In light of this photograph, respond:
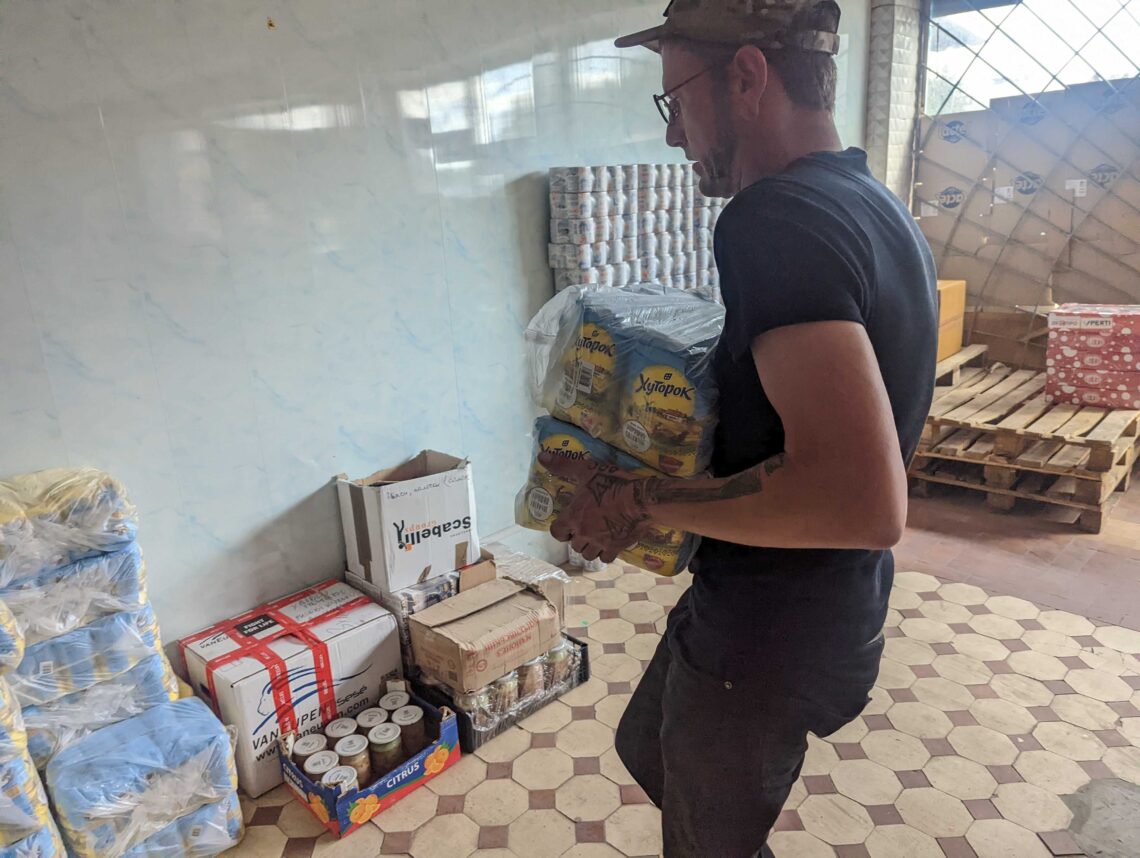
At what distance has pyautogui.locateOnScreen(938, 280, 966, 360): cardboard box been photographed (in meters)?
5.25

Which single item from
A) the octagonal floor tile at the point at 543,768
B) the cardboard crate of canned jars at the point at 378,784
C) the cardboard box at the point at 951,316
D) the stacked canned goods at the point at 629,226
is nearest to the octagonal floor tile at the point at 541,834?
the octagonal floor tile at the point at 543,768

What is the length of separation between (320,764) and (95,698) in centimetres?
64

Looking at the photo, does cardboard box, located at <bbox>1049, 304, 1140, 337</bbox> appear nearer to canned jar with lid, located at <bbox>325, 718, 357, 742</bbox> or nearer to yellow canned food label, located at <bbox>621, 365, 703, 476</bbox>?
yellow canned food label, located at <bbox>621, 365, 703, 476</bbox>

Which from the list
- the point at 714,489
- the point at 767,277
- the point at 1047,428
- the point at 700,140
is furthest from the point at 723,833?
the point at 1047,428

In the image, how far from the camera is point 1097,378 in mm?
4371

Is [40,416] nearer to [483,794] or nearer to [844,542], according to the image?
[483,794]


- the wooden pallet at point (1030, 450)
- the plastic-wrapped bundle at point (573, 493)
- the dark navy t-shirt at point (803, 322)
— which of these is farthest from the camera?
the wooden pallet at point (1030, 450)

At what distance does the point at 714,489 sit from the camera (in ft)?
3.63

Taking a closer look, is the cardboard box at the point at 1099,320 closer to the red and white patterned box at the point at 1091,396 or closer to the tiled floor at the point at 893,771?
the red and white patterned box at the point at 1091,396

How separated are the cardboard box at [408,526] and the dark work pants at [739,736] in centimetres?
159

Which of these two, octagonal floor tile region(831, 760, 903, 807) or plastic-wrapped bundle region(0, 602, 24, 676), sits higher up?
plastic-wrapped bundle region(0, 602, 24, 676)

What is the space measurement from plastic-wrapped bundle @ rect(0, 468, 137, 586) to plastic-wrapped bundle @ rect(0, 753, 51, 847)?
1.47 feet

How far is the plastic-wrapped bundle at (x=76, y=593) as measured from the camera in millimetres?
1984

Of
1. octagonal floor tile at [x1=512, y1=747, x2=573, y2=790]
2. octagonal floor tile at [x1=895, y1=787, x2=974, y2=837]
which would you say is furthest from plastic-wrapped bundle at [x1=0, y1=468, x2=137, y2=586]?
octagonal floor tile at [x1=895, y1=787, x2=974, y2=837]
